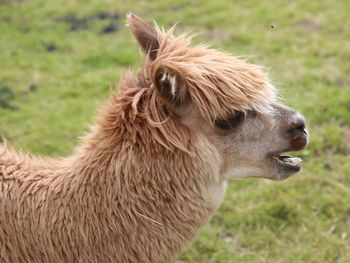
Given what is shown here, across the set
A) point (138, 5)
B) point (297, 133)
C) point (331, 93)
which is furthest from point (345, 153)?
point (138, 5)

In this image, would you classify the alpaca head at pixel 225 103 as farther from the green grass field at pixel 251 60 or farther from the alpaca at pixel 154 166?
the green grass field at pixel 251 60

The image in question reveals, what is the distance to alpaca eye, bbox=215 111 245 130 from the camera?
2.44 meters

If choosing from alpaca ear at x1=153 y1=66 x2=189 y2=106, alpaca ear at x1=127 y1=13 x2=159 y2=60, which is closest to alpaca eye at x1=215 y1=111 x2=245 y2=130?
alpaca ear at x1=153 y1=66 x2=189 y2=106

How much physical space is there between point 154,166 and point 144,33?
24.3 inches

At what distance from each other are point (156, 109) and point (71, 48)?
14.9 feet

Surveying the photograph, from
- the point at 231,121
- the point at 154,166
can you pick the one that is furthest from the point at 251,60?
the point at 154,166

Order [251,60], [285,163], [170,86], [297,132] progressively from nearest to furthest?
[170,86], [297,132], [285,163], [251,60]

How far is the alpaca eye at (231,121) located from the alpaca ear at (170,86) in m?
0.16

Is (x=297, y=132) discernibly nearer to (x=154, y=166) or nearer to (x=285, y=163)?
(x=285, y=163)

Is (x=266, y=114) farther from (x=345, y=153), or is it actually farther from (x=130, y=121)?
(x=345, y=153)

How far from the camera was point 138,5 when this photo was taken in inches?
303

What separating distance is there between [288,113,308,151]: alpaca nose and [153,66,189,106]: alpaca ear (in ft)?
1.51

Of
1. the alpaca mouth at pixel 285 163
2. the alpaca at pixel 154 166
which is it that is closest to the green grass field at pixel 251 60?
the alpaca mouth at pixel 285 163

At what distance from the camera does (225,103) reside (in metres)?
2.40
